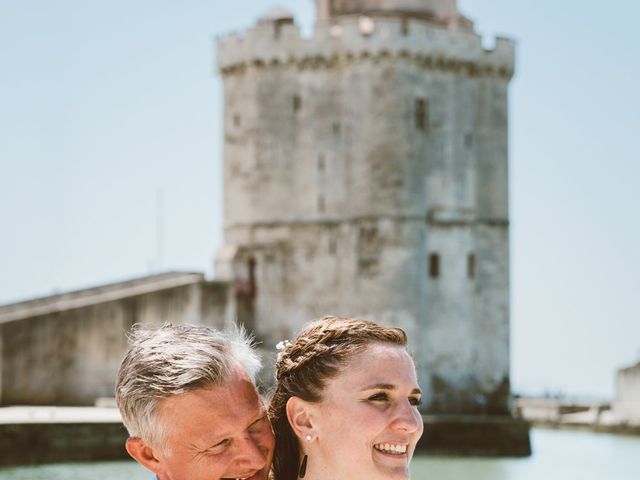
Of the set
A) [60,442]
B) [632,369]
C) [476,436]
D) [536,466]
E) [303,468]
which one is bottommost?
[536,466]

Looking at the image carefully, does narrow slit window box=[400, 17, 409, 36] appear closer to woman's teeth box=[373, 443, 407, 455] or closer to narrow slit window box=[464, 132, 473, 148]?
narrow slit window box=[464, 132, 473, 148]

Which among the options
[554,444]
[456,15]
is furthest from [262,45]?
[554,444]

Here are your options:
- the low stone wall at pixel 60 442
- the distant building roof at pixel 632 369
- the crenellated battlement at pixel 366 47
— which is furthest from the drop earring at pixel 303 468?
the distant building roof at pixel 632 369

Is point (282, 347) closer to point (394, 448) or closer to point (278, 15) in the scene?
point (394, 448)

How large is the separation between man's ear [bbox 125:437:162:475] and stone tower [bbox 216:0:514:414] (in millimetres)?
28885

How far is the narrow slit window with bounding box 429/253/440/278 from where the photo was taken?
33309 mm

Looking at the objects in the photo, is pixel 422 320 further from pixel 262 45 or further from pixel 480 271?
pixel 262 45

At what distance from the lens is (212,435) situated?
347cm

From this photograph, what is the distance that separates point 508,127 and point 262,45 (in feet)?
19.2

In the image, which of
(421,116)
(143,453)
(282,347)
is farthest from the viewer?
(421,116)

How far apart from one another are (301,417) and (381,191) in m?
29.4

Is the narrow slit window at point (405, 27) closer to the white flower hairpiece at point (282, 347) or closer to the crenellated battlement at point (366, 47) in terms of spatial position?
the crenellated battlement at point (366, 47)

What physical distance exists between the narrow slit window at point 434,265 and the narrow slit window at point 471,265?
74 cm

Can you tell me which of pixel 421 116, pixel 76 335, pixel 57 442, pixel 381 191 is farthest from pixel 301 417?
pixel 421 116
